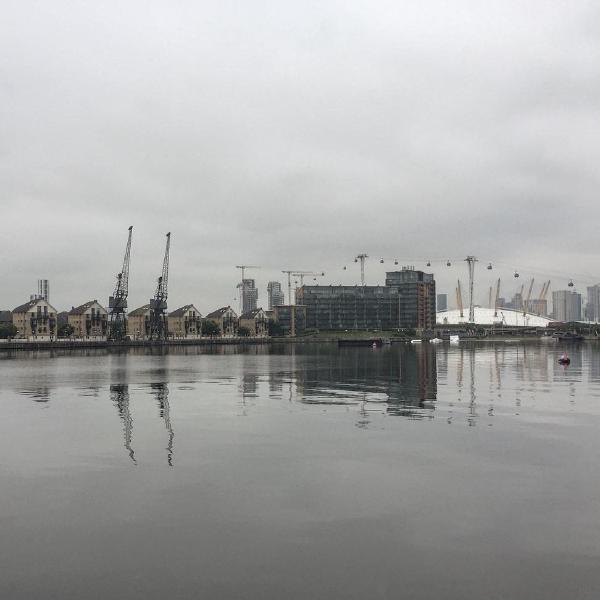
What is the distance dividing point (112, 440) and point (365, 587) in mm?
22306

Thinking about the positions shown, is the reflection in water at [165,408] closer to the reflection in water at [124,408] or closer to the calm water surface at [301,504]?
the calm water surface at [301,504]

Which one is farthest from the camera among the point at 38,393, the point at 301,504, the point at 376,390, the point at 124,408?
the point at 376,390

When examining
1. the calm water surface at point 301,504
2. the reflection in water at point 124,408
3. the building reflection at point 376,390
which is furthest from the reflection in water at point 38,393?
the building reflection at point 376,390

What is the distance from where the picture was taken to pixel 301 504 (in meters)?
21.4

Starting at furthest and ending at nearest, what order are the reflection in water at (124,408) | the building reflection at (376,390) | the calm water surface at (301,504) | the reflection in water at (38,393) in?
the reflection in water at (38,393) → the building reflection at (376,390) → the reflection in water at (124,408) → the calm water surface at (301,504)

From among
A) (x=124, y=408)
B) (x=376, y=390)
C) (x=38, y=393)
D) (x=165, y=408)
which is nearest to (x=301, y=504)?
(x=165, y=408)

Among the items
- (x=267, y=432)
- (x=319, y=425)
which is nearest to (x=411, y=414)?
(x=319, y=425)

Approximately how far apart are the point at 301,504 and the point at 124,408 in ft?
97.7

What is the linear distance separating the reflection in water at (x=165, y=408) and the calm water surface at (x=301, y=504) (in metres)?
0.45

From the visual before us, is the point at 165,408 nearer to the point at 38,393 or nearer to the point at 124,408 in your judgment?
the point at 124,408

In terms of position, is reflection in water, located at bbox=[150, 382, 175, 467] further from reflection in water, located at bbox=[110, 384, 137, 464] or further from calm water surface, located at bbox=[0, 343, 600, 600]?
reflection in water, located at bbox=[110, 384, 137, 464]

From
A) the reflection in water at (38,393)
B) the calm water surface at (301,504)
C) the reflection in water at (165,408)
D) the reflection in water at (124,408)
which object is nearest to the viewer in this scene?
the calm water surface at (301,504)

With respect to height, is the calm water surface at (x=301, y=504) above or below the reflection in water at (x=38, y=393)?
Result: above

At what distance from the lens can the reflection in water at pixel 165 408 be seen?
3070 centimetres
